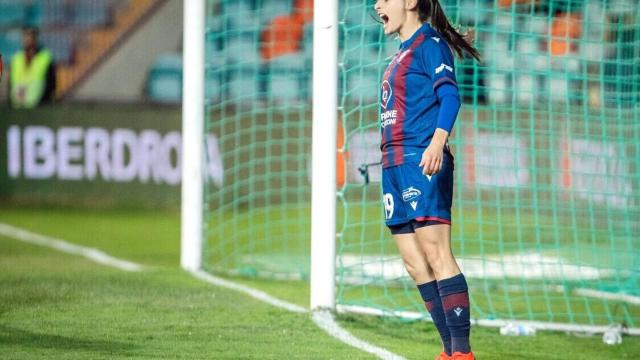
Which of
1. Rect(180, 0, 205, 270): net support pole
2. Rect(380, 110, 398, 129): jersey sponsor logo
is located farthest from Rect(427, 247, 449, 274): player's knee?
Rect(180, 0, 205, 270): net support pole

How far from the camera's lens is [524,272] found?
8.91 m

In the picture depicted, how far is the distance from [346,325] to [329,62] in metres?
1.53

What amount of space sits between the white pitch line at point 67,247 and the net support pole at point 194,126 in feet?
1.71

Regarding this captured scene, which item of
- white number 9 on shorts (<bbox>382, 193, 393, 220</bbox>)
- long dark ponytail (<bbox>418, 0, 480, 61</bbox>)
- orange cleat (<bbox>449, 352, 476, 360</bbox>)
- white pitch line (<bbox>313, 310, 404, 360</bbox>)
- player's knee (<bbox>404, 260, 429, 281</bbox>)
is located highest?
long dark ponytail (<bbox>418, 0, 480, 61</bbox>)

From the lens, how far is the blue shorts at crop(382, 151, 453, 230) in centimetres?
481

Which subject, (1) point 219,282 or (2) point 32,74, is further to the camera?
(2) point 32,74

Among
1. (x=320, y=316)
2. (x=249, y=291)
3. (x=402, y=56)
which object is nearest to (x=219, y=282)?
(x=249, y=291)

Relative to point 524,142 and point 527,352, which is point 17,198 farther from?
point 527,352

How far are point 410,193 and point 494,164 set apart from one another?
7.86 m

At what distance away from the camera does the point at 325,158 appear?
670cm

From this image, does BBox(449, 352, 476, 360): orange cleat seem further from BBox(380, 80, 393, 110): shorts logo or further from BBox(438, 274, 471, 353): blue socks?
BBox(380, 80, 393, 110): shorts logo

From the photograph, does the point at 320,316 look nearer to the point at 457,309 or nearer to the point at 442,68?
the point at 457,309

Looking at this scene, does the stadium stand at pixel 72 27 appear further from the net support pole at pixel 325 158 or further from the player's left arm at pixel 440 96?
the player's left arm at pixel 440 96

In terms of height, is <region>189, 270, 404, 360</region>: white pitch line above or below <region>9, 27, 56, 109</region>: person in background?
below
